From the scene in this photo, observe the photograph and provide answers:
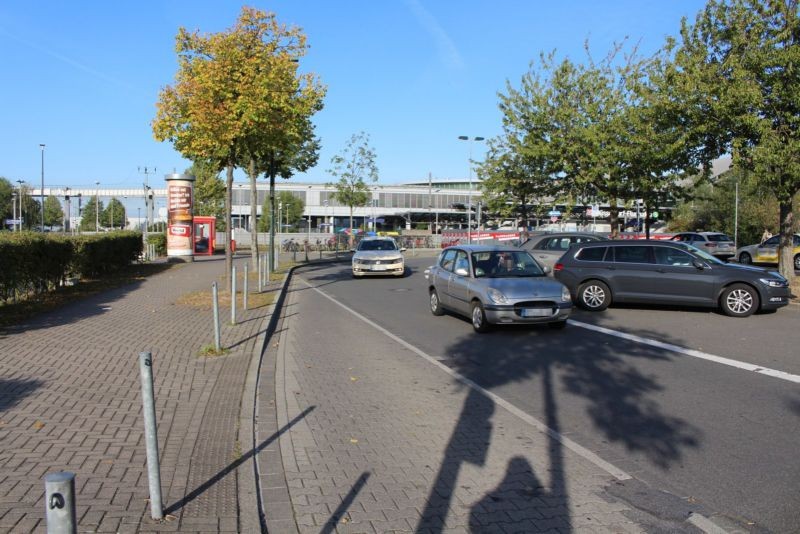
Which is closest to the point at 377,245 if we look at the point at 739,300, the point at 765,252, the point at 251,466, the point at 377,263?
the point at 377,263

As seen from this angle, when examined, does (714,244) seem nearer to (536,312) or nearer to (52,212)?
(536,312)

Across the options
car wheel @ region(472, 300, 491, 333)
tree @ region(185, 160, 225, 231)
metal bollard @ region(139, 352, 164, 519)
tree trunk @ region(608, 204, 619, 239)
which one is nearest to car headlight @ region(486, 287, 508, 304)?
car wheel @ region(472, 300, 491, 333)

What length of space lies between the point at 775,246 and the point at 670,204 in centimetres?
488

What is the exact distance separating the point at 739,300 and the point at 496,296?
560cm

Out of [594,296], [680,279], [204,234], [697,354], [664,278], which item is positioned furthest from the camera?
[204,234]

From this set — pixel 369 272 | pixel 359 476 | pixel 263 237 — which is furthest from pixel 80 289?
pixel 263 237

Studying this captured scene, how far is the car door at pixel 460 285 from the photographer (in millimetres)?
11766

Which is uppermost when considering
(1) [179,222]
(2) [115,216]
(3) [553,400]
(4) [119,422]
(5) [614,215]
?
(2) [115,216]

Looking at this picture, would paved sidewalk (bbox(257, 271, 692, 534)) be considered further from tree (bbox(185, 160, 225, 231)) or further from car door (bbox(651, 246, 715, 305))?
tree (bbox(185, 160, 225, 231))

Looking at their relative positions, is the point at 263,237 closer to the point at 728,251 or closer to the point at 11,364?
the point at 728,251

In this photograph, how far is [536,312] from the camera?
10750mm

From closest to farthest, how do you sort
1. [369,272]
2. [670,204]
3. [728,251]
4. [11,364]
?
[11,364]
[369,272]
[670,204]
[728,251]

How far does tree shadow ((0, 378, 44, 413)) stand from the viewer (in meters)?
6.27

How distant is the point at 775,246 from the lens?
27625 mm
